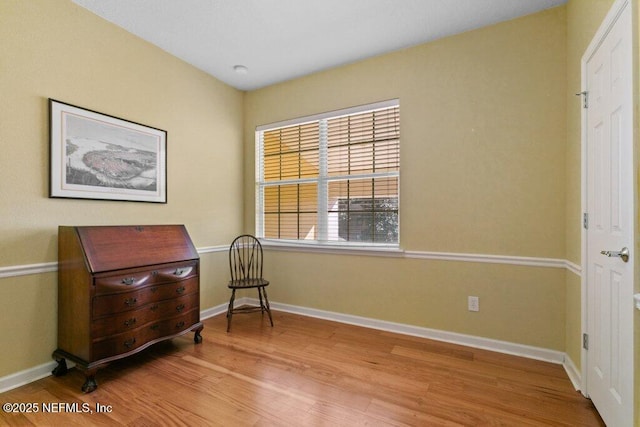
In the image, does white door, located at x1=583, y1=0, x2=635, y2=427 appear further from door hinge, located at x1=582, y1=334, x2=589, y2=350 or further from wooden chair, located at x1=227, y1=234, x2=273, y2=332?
wooden chair, located at x1=227, y1=234, x2=273, y2=332

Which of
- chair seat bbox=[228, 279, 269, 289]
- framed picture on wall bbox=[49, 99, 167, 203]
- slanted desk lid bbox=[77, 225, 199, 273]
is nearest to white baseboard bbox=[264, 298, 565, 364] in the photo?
chair seat bbox=[228, 279, 269, 289]

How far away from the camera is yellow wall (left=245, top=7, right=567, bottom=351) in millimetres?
2143

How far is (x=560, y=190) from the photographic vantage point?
211 centimetres

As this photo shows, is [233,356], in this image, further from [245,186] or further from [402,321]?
[245,186]

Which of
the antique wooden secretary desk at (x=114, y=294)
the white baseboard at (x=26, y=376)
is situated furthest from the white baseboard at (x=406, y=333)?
the antique wooden secretary desk at (x=114, y=294)

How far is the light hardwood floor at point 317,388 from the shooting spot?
1.54 m

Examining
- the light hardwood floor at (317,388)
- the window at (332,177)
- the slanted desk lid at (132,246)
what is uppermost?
the window at (332,177)

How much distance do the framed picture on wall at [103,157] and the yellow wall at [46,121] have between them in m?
0.06

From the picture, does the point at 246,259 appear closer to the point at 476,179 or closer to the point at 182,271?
the point at 182,271

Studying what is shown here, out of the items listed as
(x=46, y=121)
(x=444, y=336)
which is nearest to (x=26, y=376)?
(x=46, y=121)

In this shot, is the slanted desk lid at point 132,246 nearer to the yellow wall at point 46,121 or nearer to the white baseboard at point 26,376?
the yellow wall at point 46,121

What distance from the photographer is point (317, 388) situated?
1.81 m

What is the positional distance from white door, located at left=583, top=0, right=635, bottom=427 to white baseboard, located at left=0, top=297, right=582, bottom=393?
452mm

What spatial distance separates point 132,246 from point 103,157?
2.57ft
